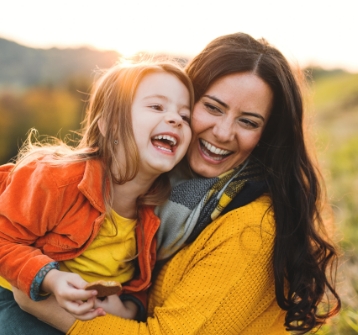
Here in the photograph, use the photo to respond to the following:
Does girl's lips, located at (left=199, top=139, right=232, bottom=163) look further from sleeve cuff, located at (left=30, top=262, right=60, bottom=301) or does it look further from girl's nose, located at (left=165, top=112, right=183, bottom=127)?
sleeve cuff, located at (left=30, top=262, right=60, bottom=301)

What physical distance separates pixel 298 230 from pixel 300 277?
8.6 inches

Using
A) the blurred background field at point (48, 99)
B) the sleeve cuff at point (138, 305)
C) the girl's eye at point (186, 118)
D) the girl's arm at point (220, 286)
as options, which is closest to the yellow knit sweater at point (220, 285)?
the girl's arm at point (220, 286)

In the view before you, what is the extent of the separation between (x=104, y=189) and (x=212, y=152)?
0.58 meters

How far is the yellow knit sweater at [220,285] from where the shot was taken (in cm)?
203

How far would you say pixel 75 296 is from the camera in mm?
1745

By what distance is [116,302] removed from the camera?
221 centimetres

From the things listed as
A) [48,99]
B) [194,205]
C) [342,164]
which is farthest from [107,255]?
[342,164]

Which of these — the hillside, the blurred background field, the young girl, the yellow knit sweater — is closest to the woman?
the yellow knit sweater

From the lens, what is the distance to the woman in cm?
208

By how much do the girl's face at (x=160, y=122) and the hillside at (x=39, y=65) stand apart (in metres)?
4.78

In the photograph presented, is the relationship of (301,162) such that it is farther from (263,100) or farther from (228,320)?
(228,320)

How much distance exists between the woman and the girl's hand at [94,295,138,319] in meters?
0.06

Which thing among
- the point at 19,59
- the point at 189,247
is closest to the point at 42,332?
the point at 189,247

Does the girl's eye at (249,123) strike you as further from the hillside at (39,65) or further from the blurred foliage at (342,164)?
the hillside at (39,65)
